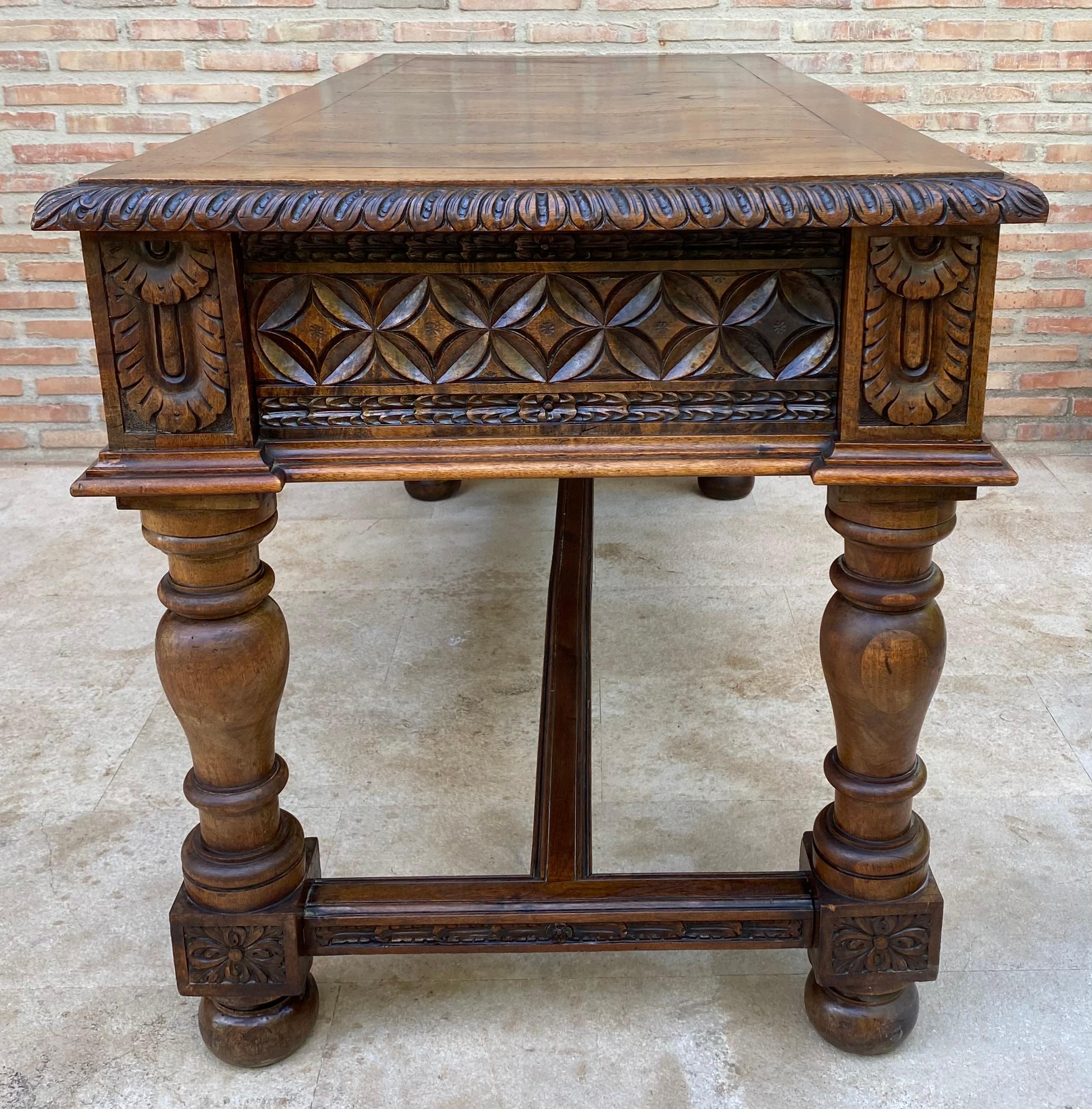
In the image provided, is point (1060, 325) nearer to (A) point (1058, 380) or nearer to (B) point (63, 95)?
(A) point (1058, 380)

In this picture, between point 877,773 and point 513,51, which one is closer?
point 877,773

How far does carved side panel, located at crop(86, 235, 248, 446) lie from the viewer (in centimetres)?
108

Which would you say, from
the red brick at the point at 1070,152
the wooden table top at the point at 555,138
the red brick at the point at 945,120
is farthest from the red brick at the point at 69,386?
the red brick at the point at 1070,152

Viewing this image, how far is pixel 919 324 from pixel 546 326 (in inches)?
13.0

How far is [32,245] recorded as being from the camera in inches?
125

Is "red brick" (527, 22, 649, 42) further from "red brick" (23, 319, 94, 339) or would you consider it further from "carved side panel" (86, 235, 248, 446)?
"carved side panel" (86, 235, 248, 446)

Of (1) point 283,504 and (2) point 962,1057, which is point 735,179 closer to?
(2) point 962,1057

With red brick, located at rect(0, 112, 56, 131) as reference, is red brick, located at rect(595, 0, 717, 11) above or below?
above

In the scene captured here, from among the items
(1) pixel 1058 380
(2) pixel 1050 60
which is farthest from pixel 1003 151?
(1) pixel 1058 380

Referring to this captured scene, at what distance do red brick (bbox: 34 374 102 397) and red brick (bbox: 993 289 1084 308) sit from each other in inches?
94.5

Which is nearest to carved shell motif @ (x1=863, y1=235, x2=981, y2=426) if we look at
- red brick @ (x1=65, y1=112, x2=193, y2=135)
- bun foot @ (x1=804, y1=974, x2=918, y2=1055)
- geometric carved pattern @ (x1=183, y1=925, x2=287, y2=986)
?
bun foot @ (x1=804, y1=974, x2=918, y2=1055)

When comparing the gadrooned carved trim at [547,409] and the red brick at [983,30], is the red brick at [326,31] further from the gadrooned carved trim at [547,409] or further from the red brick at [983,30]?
the gadrooned carved trim at [547,409]

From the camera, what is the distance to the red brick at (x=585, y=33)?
303 centimetres

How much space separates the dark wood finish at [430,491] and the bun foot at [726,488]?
618mm
